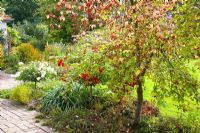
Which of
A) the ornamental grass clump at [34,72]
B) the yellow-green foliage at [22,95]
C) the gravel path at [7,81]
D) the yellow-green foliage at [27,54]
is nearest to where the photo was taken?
the yellow-green foliage at [22,95]

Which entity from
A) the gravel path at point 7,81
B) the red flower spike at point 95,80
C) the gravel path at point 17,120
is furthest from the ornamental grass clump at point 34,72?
the red flower spike at point 95,80

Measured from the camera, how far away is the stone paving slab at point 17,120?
21.7 ft

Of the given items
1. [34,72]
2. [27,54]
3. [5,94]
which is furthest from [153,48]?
[27,54]

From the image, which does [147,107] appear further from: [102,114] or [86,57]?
[86,57]

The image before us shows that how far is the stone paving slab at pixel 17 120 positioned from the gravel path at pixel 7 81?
89.2 inches

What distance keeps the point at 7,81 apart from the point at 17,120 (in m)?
4.92

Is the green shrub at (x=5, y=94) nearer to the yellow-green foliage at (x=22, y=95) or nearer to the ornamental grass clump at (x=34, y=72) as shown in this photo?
the yellow-green foliage at (x=22, y=95)

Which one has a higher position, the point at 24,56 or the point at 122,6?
the point at 122,6

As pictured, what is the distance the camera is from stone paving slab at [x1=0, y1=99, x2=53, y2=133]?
6.63m

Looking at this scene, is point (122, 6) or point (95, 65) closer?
point (122, 6)

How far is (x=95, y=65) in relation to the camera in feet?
20.8

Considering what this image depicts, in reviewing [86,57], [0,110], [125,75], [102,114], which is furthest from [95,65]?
[0,110]

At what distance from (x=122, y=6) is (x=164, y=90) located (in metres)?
1.59

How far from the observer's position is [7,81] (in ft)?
39.0
